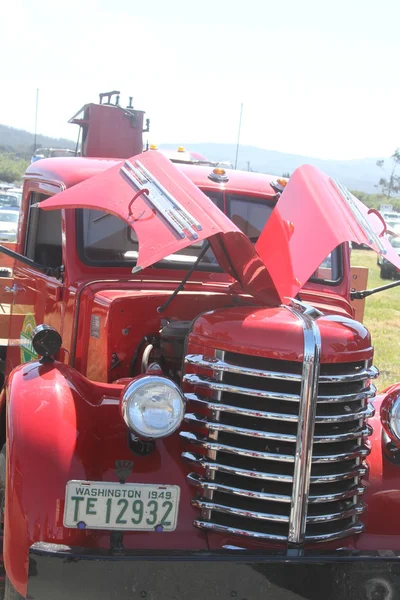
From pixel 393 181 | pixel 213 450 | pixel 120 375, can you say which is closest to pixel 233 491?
pixel 213 450

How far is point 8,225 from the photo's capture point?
82.3 ft

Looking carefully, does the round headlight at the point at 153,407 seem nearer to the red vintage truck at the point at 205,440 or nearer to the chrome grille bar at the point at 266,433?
the red vintage truck at the point at 205,440

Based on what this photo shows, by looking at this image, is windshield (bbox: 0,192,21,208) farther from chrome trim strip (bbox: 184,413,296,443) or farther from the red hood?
chrome trim strip (bbox: 184,413,296,443)

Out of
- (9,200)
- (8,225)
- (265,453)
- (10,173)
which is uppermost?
(265,453)

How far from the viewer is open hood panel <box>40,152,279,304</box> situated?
346 centimetres

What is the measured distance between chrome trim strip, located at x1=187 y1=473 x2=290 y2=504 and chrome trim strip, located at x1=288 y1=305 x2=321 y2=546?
63mm

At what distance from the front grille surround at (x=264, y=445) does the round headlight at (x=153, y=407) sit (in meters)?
0.15

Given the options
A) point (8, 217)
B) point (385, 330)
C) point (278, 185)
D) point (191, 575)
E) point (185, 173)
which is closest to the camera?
point (191, 575)

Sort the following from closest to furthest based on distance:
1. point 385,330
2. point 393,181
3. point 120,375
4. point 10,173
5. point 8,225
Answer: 1. point 120,375
2. point 385,330
3. point 8,225
4. point 10,173
5. point 393,181

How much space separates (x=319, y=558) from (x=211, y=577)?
44 cm

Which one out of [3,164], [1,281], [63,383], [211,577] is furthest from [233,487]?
[3,164]

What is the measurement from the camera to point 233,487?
131 inches

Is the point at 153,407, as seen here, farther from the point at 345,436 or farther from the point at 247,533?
the point at 345,436

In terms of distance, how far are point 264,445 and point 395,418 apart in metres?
0.79
